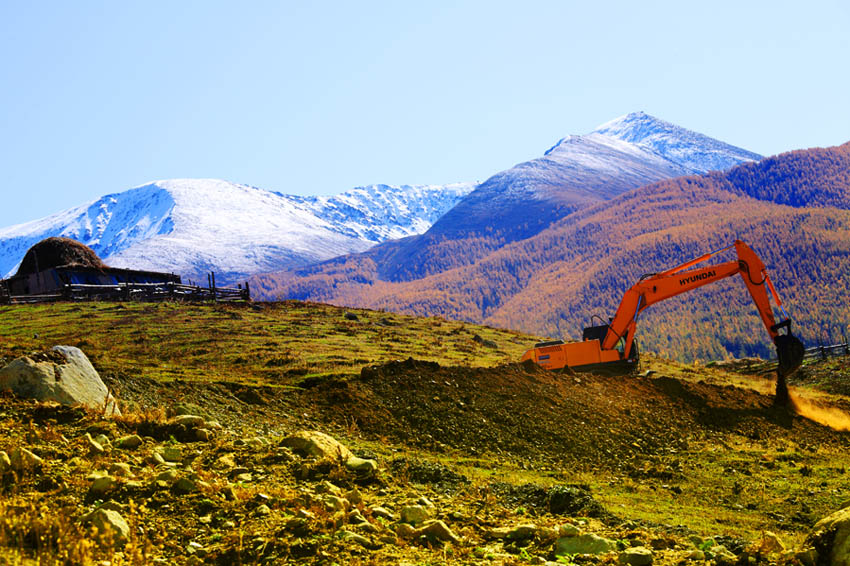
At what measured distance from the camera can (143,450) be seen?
9.76 metres

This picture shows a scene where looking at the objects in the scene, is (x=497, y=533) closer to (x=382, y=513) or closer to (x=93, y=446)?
(x=382, y=513)

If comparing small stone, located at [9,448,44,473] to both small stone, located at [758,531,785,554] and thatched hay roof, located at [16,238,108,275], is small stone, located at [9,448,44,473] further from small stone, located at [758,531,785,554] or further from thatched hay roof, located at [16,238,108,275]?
thatched hay roof, located at [16,238,108,275]

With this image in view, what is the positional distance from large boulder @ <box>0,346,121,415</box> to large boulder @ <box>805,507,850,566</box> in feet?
32.3

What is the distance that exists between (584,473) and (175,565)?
36.6 ft

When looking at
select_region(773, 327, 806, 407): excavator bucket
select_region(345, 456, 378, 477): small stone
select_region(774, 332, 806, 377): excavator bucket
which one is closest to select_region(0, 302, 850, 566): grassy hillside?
select_region(345, 456, 378, 477): small stone

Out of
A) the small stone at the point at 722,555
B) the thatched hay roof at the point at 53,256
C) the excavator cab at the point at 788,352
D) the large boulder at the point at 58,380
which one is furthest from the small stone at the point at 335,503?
the thatched hay roof at the point at 53,256

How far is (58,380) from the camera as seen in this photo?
1152cm

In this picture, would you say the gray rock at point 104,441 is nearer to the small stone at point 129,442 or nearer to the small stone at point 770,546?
the small stone at point 129,442

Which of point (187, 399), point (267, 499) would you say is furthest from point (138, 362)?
point (267, 499)

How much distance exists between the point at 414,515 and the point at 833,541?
4.36 metres

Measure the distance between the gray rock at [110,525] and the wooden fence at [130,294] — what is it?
47160 millimetres

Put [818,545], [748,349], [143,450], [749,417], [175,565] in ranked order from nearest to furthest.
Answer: [175,565]
[818,545]
[143,450]
[749,417]
[748,349]

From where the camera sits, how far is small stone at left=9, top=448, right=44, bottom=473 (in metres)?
8.20

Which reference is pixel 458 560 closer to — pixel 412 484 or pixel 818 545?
pixel 412 484
